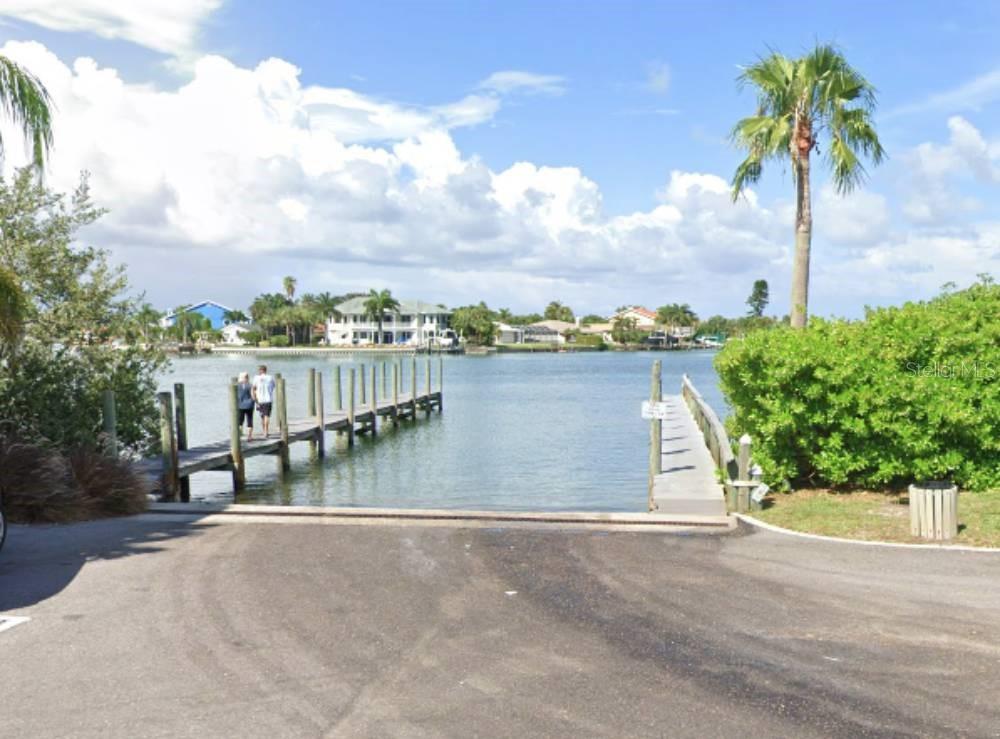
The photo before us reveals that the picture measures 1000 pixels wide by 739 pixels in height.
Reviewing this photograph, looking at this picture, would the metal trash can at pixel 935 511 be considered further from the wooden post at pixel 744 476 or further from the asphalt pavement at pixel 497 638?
the wooden post at pixel 744 476

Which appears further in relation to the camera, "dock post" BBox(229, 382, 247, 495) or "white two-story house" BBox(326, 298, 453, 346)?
"white two-story house" BBox(326, 298, 453, 346)

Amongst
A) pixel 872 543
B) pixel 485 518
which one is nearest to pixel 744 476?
pixel 872 543

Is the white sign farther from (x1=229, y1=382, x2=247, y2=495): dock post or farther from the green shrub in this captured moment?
(x1=229, y1=382, x2=247, y2=495): dock post

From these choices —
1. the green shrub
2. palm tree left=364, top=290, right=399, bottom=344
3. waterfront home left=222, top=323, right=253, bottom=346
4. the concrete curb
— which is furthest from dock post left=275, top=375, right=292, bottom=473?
waterfront home left=222, top=323, right=253, bottom=346

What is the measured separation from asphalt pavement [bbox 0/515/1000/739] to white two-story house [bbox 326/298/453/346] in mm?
141552

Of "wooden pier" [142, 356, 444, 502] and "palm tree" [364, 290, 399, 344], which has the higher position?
"palm tree" [364, 290, 399, 344]

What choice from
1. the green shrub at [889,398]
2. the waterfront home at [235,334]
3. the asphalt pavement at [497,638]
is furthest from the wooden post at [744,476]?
the waterfront home at [235,334]

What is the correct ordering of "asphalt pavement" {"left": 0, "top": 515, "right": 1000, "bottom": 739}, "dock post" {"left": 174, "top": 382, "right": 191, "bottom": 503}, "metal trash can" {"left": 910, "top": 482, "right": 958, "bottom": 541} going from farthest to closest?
1. "dock post" {"left": 174, "top": 382, "right": 191, "bottom": 503}
2. "metal trash can" {"left": 910, "top": 482, "right": 958, "bottom": 541}
3. "asphalt pavement" {"left": 0, "top": 515, "right": 1000, "bottom": 739}

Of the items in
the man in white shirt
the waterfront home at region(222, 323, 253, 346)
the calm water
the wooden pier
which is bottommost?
the calm water

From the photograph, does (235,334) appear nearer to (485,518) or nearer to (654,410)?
(654,410)

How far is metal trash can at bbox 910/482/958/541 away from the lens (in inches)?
453

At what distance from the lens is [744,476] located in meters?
14.0

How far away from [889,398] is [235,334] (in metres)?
183

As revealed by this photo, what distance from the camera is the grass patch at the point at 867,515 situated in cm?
1179
